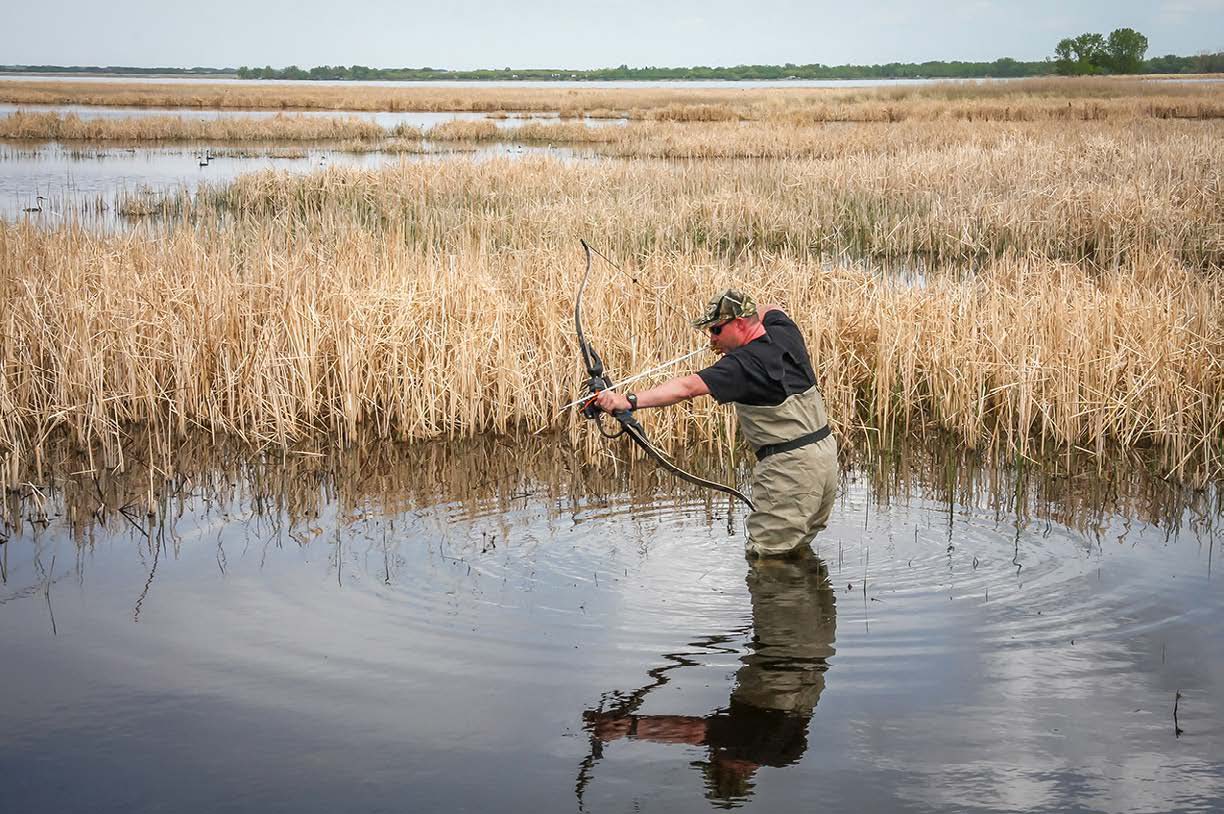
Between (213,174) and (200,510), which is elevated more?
(213,174)

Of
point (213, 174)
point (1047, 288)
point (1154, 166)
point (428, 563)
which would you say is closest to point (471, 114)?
point (213, 174)

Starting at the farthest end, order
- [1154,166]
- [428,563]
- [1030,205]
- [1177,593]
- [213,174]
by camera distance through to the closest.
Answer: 1. [213,174]
2. [1154,166]
3. [1030,205]
4. [428,563]
5. [1177,593]

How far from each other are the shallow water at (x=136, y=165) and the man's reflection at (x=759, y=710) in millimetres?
15409

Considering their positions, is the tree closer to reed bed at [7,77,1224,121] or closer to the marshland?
reed bed at [7,77,1224,121]

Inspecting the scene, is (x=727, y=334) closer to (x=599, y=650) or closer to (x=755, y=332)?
(x=755, y=332)

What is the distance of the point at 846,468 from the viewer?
882cm

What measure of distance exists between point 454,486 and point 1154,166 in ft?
55.0

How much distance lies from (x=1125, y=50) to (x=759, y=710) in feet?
398

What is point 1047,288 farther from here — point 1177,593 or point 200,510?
point 200,510

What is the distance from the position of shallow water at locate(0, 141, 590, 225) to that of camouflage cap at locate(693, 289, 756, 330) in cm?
1474

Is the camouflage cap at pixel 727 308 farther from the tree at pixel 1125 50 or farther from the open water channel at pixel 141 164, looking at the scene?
the tree at pixel 1125 50

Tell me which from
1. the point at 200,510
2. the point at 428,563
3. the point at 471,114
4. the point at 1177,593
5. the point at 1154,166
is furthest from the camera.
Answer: the point at 471,114

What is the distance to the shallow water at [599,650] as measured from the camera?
4.47m

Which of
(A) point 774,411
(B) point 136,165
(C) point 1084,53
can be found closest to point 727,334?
(A) point 774,411
